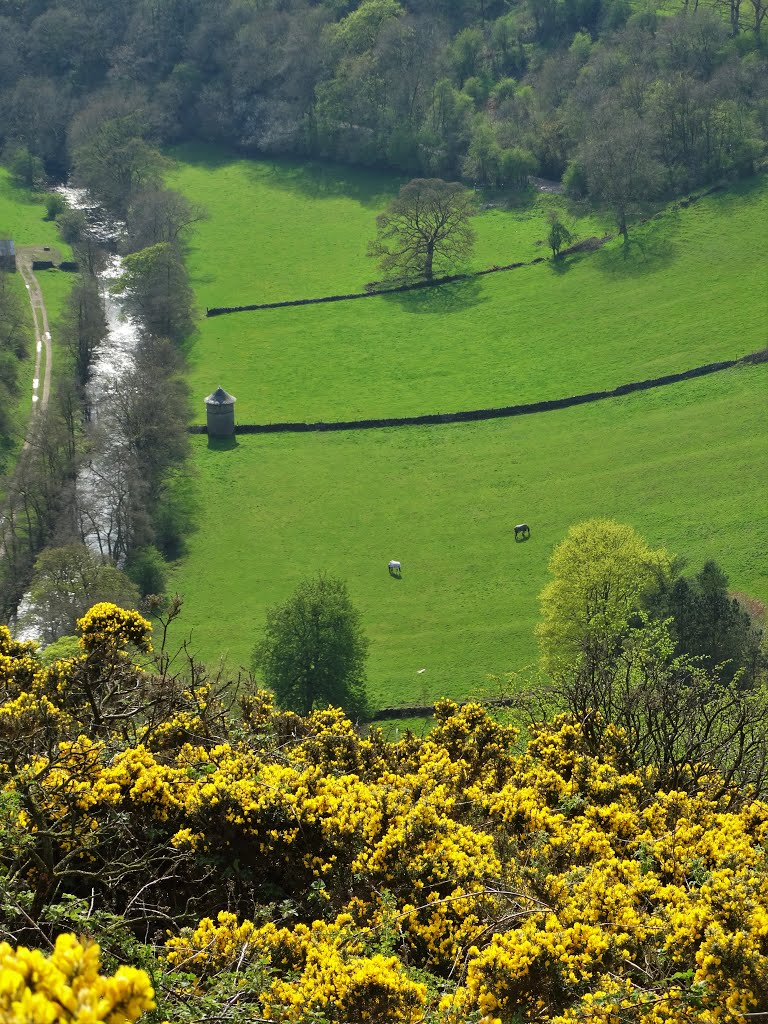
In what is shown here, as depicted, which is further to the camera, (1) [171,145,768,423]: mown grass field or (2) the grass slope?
(1) [171,145,768,423]: mown grass field

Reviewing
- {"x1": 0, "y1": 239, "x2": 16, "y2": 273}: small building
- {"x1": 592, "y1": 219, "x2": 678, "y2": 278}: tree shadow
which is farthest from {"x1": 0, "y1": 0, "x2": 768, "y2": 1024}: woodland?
{"x1": 0, "y1": 239, "x2": 16, "y2": 273}: small building

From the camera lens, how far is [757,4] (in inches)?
4847

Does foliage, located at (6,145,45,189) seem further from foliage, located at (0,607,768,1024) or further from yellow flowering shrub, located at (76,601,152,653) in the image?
foliage, located at (0,607,768,1024)

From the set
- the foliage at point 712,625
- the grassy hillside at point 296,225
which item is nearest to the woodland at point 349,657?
the foliage at point 712,625

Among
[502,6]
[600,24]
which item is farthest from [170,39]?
[600,24]

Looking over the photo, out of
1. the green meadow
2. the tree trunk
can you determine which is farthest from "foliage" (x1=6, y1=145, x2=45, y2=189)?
the tree trunk

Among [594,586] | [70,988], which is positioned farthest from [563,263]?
[70,988]

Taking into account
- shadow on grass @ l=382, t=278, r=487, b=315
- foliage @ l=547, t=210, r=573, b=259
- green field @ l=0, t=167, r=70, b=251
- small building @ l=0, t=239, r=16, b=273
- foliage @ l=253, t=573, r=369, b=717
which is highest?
green field @ l=0, t=167, r=70, b=251

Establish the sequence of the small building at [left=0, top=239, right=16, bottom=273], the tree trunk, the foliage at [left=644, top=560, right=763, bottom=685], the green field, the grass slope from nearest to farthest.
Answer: the foliage at [left=644, top=560, right=763, bottom=685]
the grass slope
the tree trunk
the small building at [left=0, top=239, right=16, bottom=273]
the green field

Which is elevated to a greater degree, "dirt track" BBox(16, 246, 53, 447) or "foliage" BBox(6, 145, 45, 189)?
"foliage" BBox(6, 145, 45, 189)

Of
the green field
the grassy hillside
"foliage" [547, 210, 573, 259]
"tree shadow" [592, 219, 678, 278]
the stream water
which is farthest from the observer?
the green field

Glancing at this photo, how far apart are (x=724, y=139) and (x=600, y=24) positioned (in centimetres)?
3981

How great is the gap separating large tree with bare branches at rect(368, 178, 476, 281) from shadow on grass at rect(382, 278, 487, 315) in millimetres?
2513

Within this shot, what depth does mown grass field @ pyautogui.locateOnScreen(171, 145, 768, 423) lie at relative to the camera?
82.1 m
